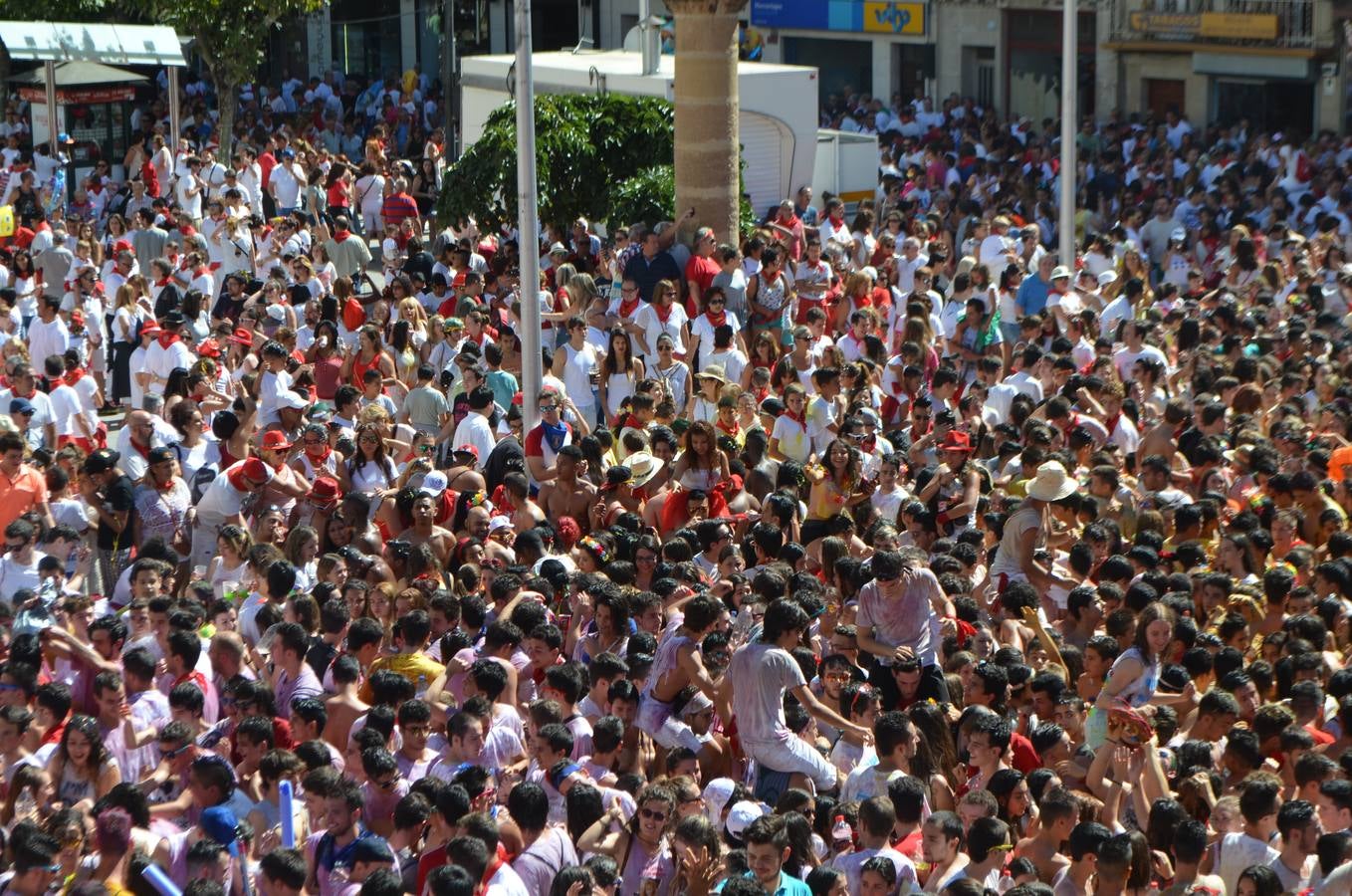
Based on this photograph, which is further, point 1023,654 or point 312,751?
point 1023,654

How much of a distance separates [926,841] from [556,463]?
4919mm

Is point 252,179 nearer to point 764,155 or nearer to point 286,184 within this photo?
point 286,184

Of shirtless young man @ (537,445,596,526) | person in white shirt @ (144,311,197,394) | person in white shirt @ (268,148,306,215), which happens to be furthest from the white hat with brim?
person in white shirt @ (268,148,306,215)

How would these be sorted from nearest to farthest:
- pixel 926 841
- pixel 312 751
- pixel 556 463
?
1. pixel 926 841
2. pixel 312 751
3. pixel 556 463

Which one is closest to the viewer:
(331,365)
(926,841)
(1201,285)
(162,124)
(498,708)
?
(926,841)

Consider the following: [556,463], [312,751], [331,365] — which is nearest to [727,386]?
[556,463]

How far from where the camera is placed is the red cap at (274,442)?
37.6ft

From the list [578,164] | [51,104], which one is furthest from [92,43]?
[578,164]

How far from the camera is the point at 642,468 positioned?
37.9 feet

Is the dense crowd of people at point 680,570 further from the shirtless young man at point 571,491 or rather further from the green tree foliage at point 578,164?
the green tree foliage at point 578,164

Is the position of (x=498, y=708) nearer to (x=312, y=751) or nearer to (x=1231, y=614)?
(x=312, y=751)

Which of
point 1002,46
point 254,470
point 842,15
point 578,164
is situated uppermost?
point 842,15

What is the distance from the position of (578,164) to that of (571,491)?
7707mm

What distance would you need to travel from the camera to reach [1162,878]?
23.9 feet
